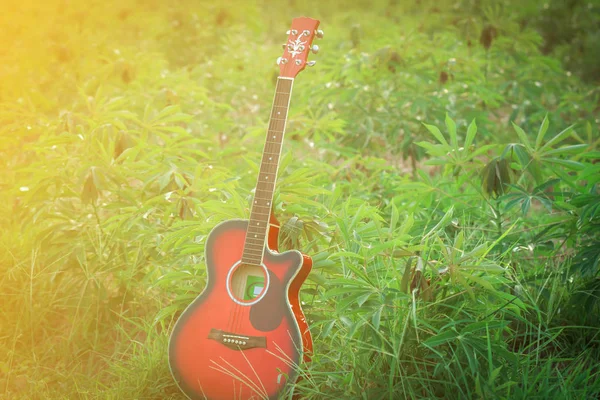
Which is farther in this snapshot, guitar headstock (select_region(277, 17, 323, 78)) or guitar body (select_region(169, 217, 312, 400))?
guitar headstock (select_region(277, 17, 323, 78))

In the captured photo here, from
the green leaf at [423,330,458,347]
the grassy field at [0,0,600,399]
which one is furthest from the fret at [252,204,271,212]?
the green leaf at [423,330,458,347]

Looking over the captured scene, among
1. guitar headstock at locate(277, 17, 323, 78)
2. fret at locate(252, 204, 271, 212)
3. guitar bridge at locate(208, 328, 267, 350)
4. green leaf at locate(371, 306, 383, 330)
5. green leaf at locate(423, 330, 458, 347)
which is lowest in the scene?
guitar bridge at locate(208, 328, 267, 350)

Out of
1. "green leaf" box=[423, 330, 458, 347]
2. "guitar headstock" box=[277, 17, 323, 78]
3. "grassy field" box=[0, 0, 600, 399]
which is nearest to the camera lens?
"green leaf" box=[423, 330, 458, 347]

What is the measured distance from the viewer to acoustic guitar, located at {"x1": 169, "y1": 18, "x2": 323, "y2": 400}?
200 centimetres

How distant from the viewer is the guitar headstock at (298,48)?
2.34 meters

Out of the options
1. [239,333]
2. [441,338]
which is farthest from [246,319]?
[441,338]

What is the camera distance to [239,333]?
6.70 ft

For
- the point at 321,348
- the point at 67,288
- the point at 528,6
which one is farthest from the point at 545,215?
the point at 528,6

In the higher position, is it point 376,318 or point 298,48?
point 298,48

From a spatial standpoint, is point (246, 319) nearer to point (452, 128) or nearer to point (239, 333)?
point (239, 333)

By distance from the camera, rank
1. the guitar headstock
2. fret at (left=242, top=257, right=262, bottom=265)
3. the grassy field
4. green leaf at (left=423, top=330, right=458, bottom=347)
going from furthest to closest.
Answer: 1. the guitar headstock
2. fret at (left=242, top=257, right=262, bottom=265)
3. the grassy field
4. green leaf at (left=423, top=330, right=458, bottom=347)

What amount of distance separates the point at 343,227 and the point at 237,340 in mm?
544

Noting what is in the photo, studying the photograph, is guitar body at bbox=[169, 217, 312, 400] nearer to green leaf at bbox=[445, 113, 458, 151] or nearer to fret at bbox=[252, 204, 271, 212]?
fret at bbox=[252, 204, 271, 212]

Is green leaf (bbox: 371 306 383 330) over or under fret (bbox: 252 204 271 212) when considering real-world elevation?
under
